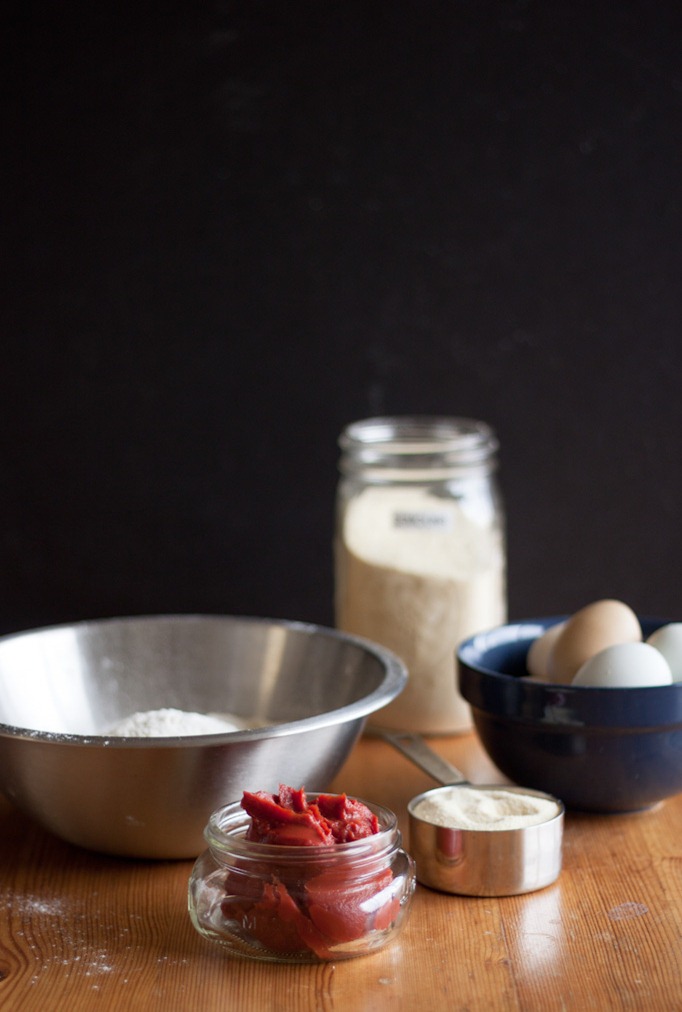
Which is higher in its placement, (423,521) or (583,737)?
(423,521)

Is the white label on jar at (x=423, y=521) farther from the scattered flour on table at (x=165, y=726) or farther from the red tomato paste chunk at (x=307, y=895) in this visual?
the red tomato paste chunk at (x=307, y=895)

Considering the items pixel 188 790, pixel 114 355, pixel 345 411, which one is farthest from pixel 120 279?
pixel 188 790

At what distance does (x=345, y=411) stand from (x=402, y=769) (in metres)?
0.54

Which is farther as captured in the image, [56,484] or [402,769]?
[56,484]

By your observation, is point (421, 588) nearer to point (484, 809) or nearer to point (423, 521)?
point (423, 521)

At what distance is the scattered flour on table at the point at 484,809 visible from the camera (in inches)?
37.9

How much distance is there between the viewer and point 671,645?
1.10 meters

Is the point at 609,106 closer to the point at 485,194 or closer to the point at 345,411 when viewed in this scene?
the point at 485,194

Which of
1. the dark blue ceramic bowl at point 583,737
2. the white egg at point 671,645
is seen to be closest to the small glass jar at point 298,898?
the dark blue ceramic bowl at point 583,737

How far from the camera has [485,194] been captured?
1.56 meters

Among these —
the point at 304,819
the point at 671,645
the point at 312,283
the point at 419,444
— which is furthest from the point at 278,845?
the point at 312,283

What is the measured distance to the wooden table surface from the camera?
2.65ft

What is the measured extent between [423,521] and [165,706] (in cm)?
36

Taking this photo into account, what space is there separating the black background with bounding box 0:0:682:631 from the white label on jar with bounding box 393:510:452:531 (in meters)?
0.28
